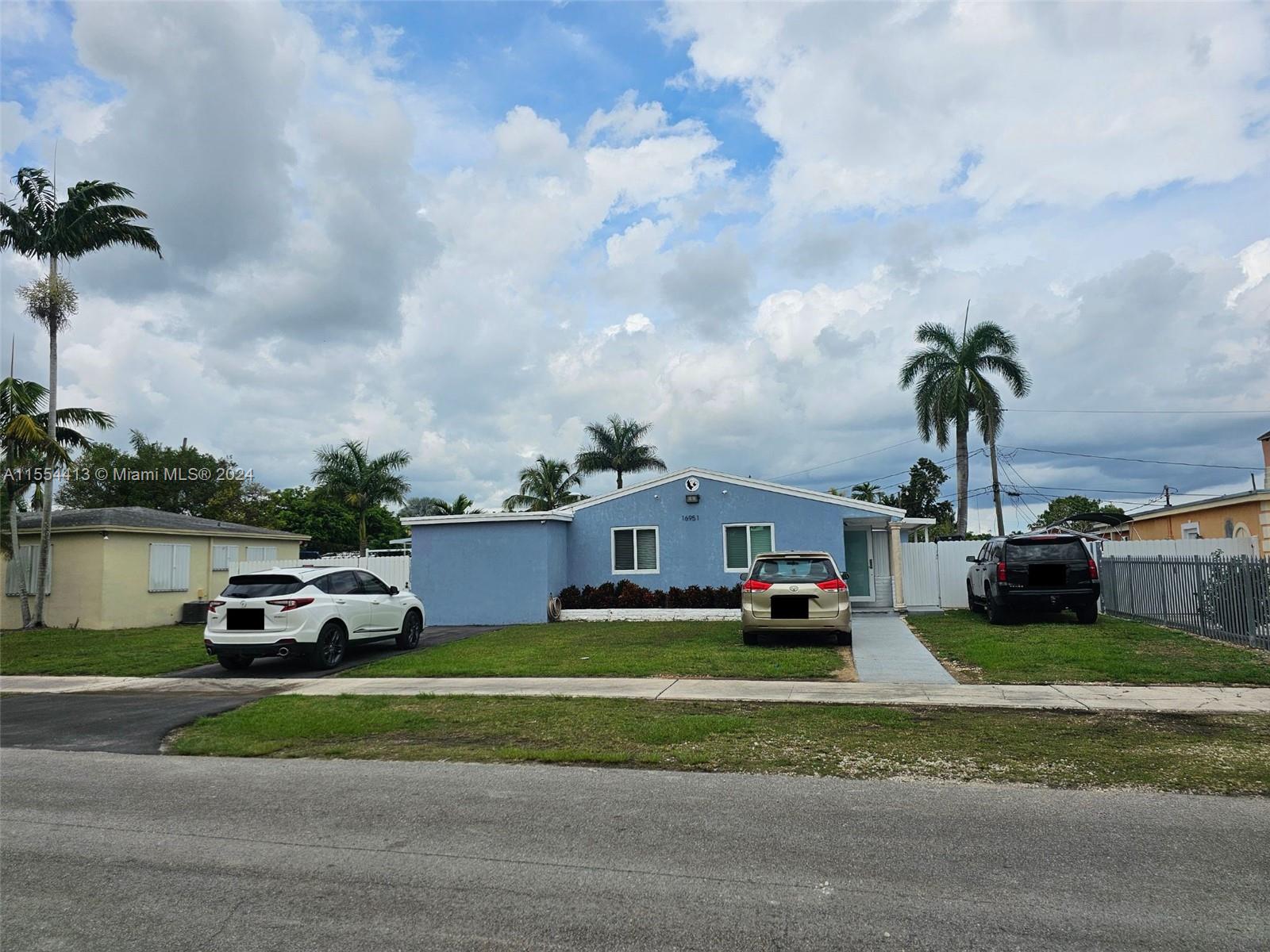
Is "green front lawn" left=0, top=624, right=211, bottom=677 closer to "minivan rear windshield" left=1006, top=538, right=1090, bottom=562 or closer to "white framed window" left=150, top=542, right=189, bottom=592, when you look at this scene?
"white framed window" left=150, top=542, right=189, bottom=592

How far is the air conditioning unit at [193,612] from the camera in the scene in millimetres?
24531

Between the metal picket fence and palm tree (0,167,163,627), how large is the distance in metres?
26.2

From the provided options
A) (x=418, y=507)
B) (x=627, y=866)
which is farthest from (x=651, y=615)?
(x=418, y=507)

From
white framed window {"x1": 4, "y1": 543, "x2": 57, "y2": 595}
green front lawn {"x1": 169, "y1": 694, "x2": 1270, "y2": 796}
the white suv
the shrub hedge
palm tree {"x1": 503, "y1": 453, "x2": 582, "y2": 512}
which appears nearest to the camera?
green front lawn {"x1": 169, "y1": 694, "x2": 1270, "y2": 796}

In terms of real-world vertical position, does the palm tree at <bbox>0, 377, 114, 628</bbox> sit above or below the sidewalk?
above

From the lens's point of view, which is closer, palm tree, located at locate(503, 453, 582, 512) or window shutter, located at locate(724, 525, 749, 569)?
window shutter, located at locate(724, 525, 749, 569)

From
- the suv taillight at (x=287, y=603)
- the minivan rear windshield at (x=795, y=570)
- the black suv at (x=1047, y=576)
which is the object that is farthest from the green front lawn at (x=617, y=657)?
the black suv at (x=1047, y=576)

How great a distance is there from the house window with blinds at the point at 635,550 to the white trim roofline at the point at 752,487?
0.99 meters

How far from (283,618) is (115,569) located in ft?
42.9

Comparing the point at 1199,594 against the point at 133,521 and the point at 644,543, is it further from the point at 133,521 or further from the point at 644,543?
the point at 133,521

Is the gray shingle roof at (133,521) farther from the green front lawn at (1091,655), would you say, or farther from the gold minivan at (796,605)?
the green front lawn at (1091,655)

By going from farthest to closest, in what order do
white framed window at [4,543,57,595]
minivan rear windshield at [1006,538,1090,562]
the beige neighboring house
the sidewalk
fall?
white framed window at [4,543,57,595] → the beige neighboring house → minivan rear windshield at [1006,538,1090,562] → the sidewalk

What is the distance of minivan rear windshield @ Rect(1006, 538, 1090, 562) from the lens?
16.1 m

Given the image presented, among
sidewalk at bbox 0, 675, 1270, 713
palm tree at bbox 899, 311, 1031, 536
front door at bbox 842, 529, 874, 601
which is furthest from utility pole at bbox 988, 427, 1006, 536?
sidewalk at bbox 0, 675, 1270, 713
